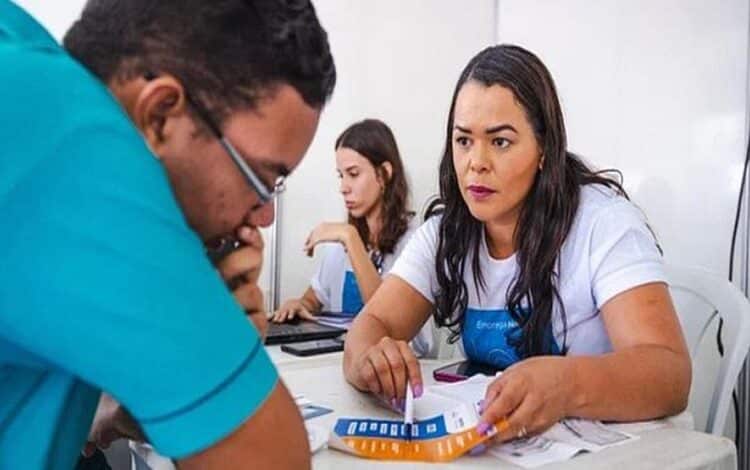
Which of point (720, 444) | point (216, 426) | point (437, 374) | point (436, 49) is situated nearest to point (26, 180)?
point (216, 426)

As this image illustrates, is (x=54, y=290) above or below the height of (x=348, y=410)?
above

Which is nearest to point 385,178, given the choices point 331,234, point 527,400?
point 331,234

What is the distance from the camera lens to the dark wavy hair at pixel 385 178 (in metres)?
2.47

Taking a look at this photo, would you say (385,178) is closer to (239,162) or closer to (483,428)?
(483,428)

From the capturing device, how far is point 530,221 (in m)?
1.37

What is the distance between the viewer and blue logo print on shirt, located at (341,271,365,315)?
2396 millimetres

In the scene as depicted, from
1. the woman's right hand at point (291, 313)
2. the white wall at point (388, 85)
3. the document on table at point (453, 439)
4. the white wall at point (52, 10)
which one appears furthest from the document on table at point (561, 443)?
the white wall at point (52, 10)

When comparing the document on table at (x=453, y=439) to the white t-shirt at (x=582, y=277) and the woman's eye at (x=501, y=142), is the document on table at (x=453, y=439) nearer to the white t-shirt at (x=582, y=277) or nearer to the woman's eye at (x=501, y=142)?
the white t-shirt at (x=582, y=277)

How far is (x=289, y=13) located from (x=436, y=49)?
2458 millimetres

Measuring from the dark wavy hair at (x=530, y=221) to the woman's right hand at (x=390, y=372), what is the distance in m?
0.31

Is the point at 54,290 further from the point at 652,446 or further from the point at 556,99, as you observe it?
the point at 556,99

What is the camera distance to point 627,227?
1.26 metres

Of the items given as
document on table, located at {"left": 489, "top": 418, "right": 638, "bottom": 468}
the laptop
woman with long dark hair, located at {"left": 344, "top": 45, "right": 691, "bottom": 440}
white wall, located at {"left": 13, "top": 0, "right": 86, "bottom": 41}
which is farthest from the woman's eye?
white wall, located at {"left": 13, "top": 0, "right": 86, "bottom": 41}

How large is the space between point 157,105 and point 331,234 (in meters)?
Answer: 1.84
